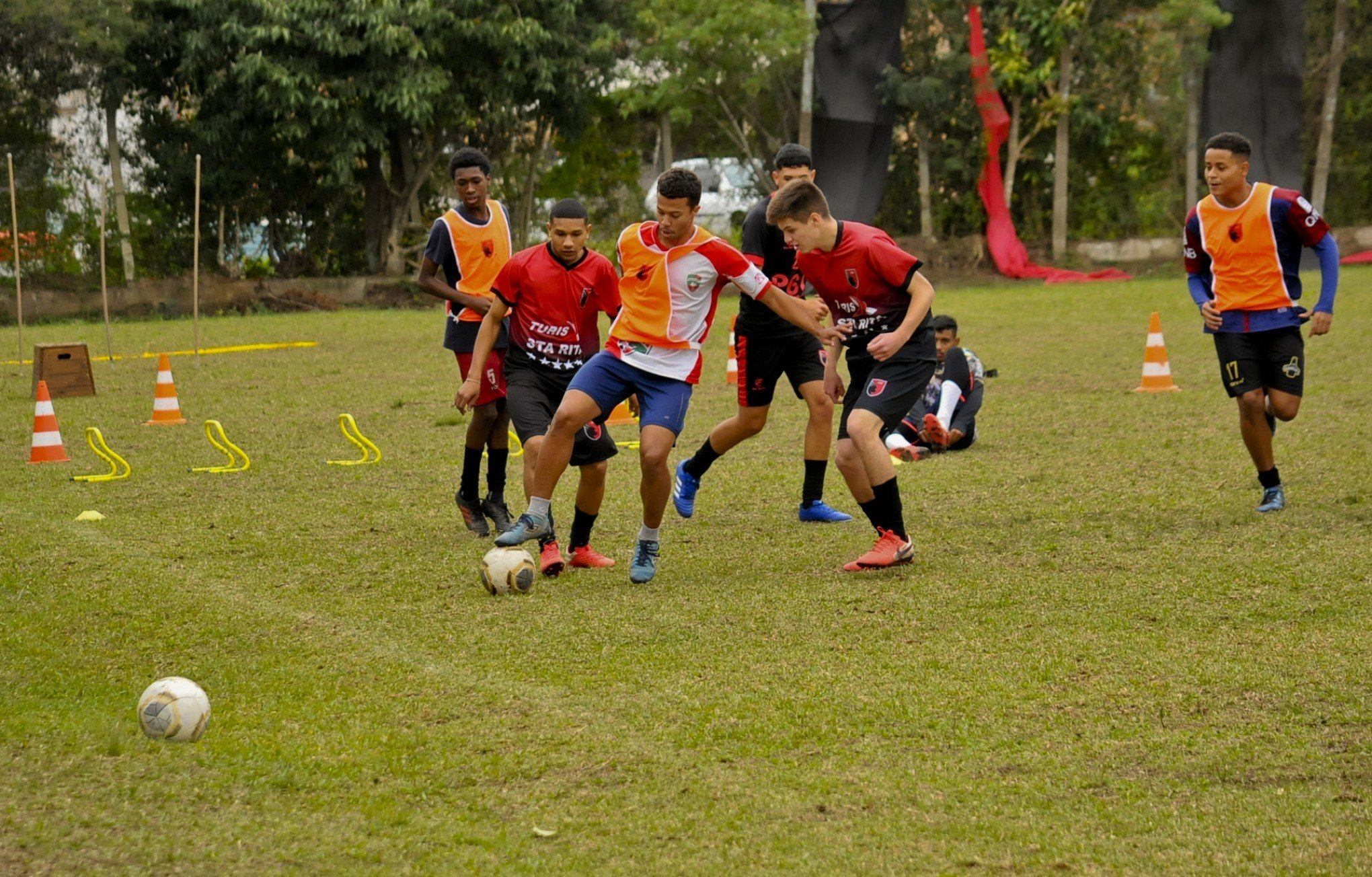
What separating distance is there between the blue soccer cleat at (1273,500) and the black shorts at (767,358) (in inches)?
98.2

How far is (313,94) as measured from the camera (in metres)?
28.9

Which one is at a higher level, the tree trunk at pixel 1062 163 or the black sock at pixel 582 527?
the tree trunk at pixel 1062 163

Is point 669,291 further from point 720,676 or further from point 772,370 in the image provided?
point 720,676

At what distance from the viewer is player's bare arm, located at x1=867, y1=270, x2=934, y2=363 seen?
22.9 feet

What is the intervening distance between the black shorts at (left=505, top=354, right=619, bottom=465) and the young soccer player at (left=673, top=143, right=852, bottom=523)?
135 cm

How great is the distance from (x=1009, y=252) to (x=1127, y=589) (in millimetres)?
27536

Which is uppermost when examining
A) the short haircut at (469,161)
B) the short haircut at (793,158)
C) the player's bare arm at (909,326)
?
the short haircut at (793,158)

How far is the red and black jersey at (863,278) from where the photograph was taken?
23.3 feet

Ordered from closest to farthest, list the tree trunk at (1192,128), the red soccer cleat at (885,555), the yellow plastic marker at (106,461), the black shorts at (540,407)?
the red soccer cleat at (885,555)
the black shorts at (540,407)
the yellow plastic marker at (106,461)
the tree trunk at (1192,128)

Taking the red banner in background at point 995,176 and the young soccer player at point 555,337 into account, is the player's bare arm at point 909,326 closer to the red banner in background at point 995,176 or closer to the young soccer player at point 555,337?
the young soccer player at point 555,337

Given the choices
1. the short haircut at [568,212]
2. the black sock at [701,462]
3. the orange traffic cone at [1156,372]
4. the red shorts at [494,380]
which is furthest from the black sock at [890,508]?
the orange traffic cone at [1156,372]

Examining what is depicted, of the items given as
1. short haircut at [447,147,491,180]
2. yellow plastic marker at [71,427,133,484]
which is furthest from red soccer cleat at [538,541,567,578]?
yellow plastic marker at [71,427,133,484]

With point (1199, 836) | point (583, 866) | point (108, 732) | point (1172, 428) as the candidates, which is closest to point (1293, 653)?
point (1199, 836)

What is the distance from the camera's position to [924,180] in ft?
113
